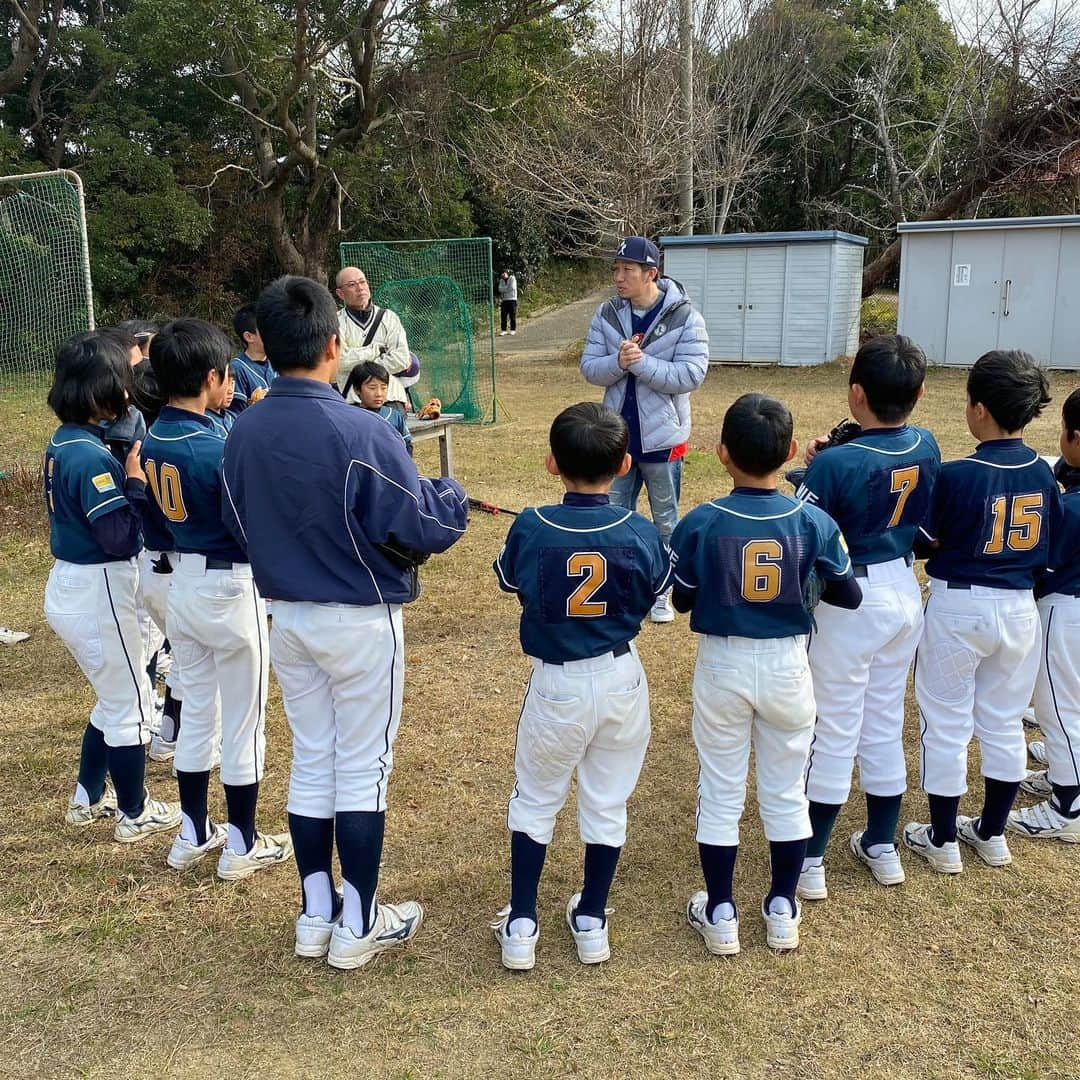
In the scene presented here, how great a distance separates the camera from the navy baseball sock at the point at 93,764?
11.4 ft

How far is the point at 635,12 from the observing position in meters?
17.2

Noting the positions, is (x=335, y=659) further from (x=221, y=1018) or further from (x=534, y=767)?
(x=221, y=1018)

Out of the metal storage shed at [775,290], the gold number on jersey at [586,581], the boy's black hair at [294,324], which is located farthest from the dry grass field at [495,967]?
the metal storage shed at [775,290]

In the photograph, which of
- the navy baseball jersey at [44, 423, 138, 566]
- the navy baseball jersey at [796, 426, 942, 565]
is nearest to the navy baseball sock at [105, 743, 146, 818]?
the navy baseball jersey at [44, 423, 138, 566]

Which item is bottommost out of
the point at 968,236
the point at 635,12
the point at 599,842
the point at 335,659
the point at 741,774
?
the point at 599,842

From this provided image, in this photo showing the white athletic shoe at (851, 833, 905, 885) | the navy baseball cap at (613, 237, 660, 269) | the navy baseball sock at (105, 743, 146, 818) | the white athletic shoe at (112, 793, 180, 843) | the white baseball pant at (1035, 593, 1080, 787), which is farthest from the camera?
the navy baseball cap at (613, 237, 660, 269)

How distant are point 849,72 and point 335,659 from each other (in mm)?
26202

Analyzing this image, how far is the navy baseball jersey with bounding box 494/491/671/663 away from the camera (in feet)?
8.08

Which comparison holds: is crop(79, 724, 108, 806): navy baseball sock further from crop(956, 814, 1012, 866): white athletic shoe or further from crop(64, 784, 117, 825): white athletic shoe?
crop(956, 814, 1012, 866): white athletic shoe

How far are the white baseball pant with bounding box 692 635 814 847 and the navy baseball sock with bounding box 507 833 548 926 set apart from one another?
1.57ft

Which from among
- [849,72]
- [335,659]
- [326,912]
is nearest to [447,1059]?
[326,912]

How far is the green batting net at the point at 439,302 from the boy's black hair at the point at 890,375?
339 inches

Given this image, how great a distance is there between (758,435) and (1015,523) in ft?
3.22

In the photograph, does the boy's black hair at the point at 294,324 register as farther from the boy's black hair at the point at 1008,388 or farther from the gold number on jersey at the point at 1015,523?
the gold number on jersey at the point at 1015,523
